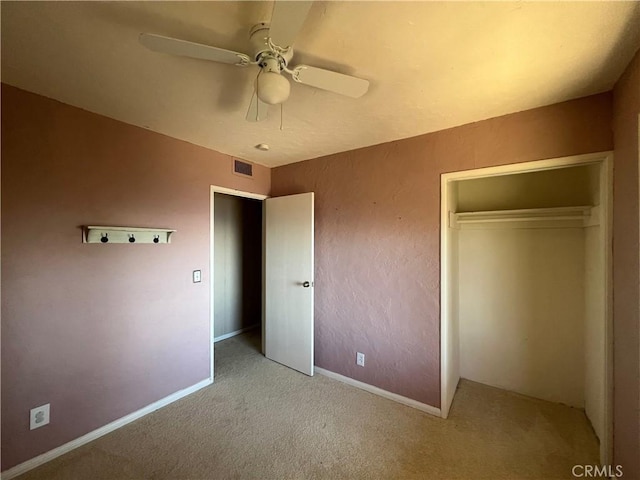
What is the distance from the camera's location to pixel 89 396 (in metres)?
1.91

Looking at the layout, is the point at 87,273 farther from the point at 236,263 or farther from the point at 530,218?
the point at 530,218

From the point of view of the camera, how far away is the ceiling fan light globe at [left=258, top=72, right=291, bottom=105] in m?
1.19

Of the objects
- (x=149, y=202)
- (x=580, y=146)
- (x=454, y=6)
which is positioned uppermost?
(x=454, y=6)

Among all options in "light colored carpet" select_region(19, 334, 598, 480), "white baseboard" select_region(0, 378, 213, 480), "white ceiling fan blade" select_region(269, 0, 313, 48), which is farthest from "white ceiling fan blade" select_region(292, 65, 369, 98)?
"white baseboard" select_region(0, 378, 213, 480)

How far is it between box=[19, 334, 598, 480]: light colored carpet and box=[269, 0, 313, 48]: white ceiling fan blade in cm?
231

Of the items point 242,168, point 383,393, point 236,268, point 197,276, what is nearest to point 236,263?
point 236,268

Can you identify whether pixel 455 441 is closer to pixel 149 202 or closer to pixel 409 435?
pixel 409 435

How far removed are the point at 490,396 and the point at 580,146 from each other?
219 centimetres

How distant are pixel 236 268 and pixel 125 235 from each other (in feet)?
7.12

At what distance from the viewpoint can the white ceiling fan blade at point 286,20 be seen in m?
0.87

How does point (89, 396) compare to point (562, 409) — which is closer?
point (89, 396)

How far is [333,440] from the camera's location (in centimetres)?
194

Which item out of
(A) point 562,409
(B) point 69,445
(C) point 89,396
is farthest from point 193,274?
(A) point 562,409

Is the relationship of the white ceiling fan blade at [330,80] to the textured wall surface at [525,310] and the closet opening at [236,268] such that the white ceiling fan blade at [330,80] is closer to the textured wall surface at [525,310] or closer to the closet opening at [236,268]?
the textured wall surface at [525,310]
